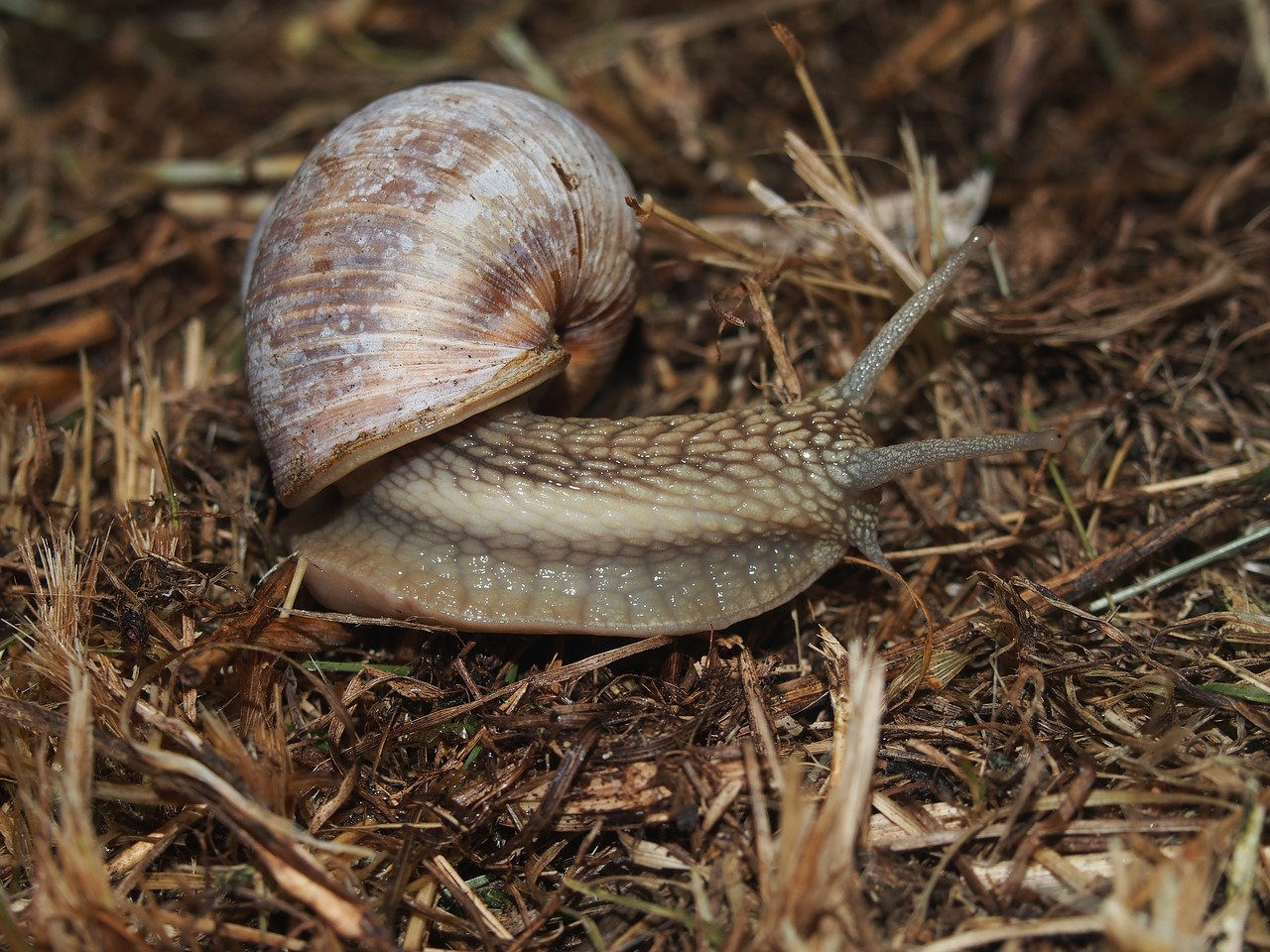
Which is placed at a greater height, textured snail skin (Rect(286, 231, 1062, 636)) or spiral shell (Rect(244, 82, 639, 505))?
spiral shell (Rect(244, 82, 639, 505))

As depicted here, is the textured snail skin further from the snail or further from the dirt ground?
the dirt ground

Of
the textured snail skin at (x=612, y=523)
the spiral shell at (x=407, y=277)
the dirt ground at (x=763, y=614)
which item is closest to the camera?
the dirt ground at (x=763, y=614)

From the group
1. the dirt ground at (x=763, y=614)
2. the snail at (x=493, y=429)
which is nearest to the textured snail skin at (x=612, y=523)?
the snail at (x=493, y=429)

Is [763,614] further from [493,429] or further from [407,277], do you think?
[407,277]

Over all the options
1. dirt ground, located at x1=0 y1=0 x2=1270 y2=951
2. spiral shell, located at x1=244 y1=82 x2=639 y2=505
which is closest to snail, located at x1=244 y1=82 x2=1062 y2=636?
spiral shell, located at x1=244 y1=82 x2=639 y2=505

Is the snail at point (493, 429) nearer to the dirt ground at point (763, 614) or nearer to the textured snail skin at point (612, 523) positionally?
the textured snail skin at point (612, 523)

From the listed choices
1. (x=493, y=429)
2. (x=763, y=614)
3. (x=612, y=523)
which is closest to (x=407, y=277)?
(x=493, y=429)

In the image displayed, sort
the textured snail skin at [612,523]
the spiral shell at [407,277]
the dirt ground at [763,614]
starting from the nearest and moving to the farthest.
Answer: the dirt ground at [763,614]
the spiral shell at [407,277]
the textured snail skin at [612,523]
